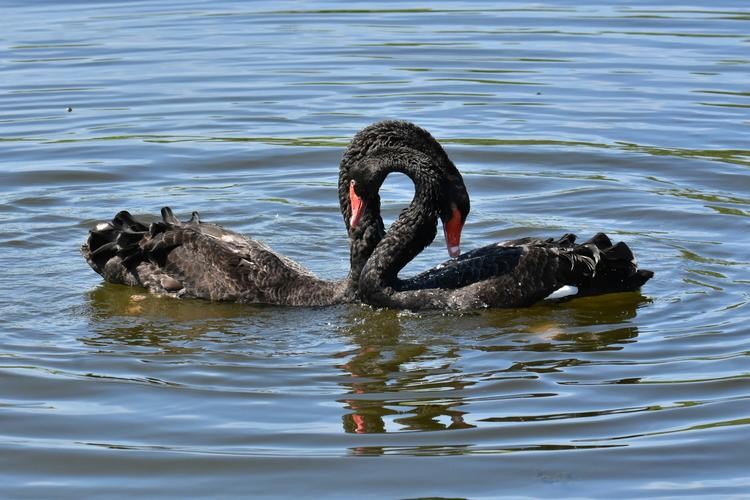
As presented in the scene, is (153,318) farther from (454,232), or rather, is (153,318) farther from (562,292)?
(562,292)

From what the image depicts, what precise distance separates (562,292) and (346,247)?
89.4 inches

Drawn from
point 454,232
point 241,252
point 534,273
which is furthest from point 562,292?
point 241,252

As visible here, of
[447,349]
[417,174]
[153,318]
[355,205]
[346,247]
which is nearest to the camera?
[447,349]

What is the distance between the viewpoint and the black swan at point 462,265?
9164 mm

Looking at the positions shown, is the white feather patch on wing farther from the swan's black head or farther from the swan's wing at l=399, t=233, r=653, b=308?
the swan's black head

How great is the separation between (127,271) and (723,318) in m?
4.03

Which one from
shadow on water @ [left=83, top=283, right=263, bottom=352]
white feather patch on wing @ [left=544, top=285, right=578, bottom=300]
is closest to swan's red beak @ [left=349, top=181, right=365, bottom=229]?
shadow on water @ [left=83, top=283, right=263, bottom=352]

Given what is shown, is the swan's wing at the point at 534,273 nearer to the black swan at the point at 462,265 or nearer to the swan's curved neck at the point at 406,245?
the black swan at the point at 462,265

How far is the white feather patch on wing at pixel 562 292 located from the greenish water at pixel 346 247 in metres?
0.15

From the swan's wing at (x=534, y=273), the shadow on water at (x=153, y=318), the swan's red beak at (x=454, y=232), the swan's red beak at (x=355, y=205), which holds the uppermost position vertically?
the swan's red beak at (x=355, y=205)

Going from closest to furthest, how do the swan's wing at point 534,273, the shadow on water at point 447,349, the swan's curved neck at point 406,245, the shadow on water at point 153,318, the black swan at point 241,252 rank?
the shadow on water at point 447,349 < the shadow on water at point 153,318 < the swan's wing at point 534,273 < the swan's curved neck at point 406,245 < the black swan at point 241,252

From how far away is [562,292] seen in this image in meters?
9.23

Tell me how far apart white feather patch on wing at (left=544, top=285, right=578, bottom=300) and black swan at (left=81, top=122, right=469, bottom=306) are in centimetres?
70

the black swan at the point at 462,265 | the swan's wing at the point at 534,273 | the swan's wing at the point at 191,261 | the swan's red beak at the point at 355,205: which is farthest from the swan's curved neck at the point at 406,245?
the swan's wing at the point at 191,261
